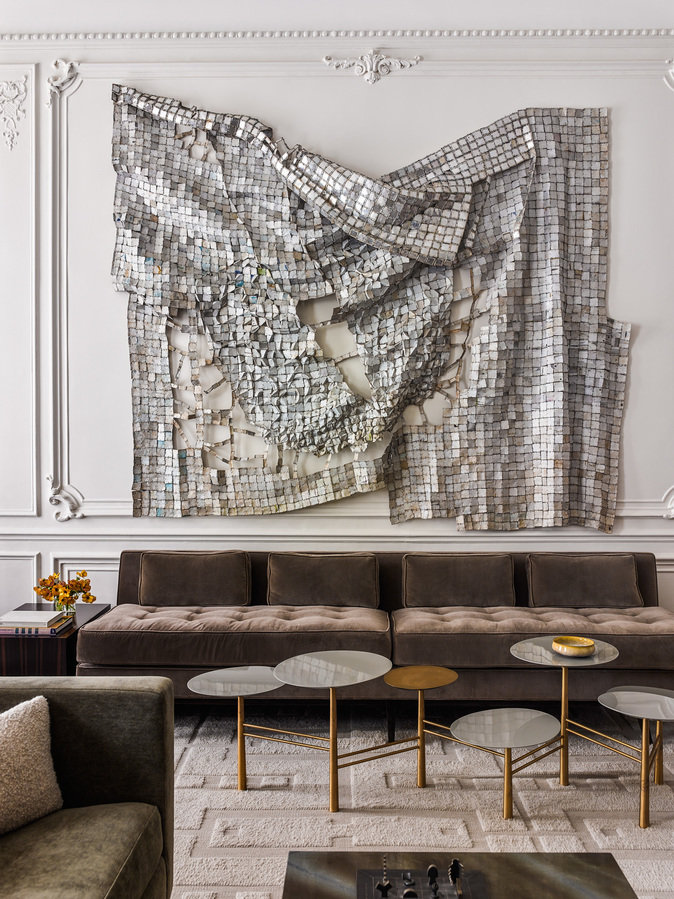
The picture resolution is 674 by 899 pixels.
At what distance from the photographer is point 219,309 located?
3545 mm

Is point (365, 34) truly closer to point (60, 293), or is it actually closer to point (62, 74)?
point (62, 74)

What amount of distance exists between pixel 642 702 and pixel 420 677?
0.72 metres

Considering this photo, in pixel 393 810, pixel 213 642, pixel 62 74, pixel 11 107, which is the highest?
pixel 62 74

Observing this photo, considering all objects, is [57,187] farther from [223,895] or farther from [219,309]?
[223,895]

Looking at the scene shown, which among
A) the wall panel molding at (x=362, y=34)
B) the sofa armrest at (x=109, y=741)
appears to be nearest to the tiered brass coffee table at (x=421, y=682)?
the sofa armrest at (x=109, y=741)

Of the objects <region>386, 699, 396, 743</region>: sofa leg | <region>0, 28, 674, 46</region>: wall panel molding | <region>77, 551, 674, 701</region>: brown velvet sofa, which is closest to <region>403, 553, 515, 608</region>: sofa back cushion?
<region>77, 551, 674, 701</region>: brown velvet sofa

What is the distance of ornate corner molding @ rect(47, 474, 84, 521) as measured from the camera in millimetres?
3611

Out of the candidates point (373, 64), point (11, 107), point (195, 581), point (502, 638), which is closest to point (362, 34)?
point (373, 64)

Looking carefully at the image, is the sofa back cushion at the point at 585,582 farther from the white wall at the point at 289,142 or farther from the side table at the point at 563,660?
the side table at the point at 563,660

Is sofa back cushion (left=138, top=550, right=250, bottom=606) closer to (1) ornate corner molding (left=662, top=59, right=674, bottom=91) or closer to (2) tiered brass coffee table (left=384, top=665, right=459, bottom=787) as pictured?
(2) tiered brass coffee table (left=384, top=665, right=459, bottom=787)

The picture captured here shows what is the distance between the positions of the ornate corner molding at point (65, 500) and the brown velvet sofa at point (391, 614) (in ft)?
1.35

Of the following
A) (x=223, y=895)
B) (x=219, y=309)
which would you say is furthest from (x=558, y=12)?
(x=223, y=895)

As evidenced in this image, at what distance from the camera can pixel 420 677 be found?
8.45 feet

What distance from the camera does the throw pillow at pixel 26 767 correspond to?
1565mm
